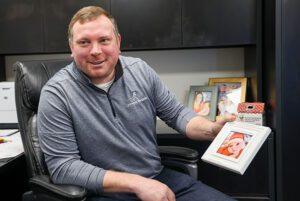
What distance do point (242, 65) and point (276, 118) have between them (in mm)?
667

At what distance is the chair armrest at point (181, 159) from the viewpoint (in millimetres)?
1427

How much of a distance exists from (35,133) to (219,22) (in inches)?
53.3

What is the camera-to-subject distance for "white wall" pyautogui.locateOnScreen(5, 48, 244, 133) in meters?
2.46

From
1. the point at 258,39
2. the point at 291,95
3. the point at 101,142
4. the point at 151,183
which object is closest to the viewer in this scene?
the point at 151,183

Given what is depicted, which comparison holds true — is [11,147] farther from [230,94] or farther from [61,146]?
[230,94]

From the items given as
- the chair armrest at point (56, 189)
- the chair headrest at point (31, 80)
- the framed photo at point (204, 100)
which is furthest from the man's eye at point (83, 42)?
the framed photo at point (204, 100)

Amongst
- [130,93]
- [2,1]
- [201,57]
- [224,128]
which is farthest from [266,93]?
[2,1]

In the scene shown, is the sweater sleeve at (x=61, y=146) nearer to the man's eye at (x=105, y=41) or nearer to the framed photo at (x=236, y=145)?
the man's eye at (x=105, y=41)

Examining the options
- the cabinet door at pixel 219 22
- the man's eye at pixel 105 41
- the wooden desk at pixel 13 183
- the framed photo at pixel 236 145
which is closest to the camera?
the framed photo at pixel 236 145

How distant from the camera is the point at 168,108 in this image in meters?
1.49

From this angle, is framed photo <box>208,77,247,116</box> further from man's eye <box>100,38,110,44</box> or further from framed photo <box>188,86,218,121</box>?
man's eye <box>100,38,110,44</box>

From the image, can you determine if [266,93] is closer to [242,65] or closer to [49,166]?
[242,65]

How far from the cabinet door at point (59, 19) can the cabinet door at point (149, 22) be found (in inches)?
5.3

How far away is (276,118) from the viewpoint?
1905mm
